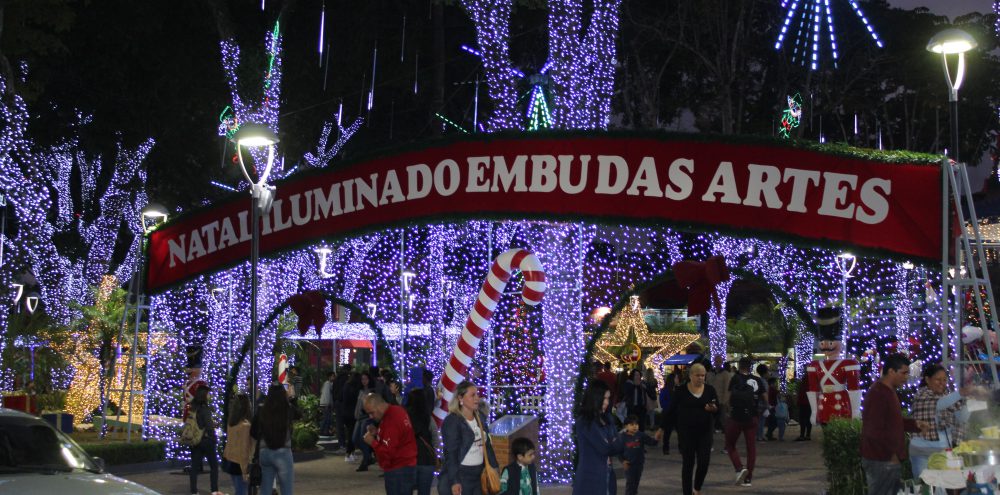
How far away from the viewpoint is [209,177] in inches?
1259

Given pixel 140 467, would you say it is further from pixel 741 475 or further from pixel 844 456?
pixel 844 456

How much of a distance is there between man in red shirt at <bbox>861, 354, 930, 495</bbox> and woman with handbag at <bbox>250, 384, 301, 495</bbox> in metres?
5.23

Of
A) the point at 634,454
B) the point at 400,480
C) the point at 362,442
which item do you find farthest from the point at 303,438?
the point at 400,480

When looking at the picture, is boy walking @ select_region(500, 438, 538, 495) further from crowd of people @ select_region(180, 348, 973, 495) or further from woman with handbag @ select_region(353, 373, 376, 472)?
woman with handbag @ select_region(353, 373, 376, 472)

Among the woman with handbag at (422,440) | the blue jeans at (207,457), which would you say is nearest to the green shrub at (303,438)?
the blue jeans at (207,457)

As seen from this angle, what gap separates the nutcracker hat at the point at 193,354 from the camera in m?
19.8

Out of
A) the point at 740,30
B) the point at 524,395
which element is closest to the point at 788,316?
the point at 740,30

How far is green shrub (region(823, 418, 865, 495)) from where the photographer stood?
11828mm

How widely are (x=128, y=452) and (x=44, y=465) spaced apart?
10.6 m

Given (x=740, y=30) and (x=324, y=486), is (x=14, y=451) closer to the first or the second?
(x=324, y=486)

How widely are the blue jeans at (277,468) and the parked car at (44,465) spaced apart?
97.2 inches

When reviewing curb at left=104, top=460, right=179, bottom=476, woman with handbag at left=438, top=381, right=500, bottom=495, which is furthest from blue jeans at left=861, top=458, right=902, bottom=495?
curb at left=104, top=460, right=179, bottom=476

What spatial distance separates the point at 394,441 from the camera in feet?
32.1

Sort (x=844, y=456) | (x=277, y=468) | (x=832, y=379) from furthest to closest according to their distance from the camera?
(x=844, y=456), (x=832, y=379), (x=277, y=468)
